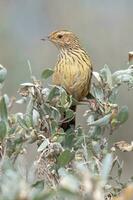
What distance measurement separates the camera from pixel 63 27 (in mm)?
9273

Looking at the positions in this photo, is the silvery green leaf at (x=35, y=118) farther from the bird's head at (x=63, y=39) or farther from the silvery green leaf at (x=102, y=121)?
the bird's head at (x=63, y=39)

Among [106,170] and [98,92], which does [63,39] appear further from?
[106,170]

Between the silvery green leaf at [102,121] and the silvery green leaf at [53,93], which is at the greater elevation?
the silvery green leaf at [53,93]

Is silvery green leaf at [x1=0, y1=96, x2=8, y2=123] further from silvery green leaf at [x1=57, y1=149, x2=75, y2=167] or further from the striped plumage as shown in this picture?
the striped plumage

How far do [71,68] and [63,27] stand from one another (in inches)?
176

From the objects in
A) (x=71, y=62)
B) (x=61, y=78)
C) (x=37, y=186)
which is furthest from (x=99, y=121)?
(x=71, y=62)

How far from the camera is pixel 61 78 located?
15.3ft

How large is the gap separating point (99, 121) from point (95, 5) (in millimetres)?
7415

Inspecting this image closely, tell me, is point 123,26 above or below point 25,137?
below

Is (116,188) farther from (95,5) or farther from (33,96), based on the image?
(95,5)

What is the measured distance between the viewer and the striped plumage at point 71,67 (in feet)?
14.9

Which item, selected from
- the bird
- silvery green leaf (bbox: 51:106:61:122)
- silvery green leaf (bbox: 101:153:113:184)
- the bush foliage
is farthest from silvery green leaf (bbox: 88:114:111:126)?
the bird

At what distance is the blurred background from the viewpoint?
325 inches

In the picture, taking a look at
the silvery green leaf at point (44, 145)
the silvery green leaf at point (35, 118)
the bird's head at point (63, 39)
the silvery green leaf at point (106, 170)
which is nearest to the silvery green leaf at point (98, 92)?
the silvery green leaf at point (35, 118)
